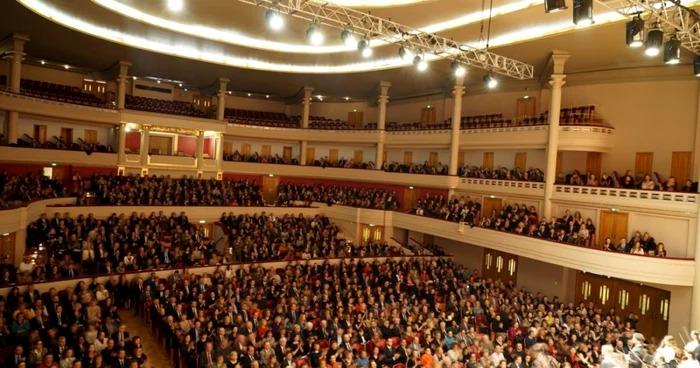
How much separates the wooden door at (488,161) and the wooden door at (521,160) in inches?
49.6

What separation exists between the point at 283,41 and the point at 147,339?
13.2 metres

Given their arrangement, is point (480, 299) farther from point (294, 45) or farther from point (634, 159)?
point (294, 45)

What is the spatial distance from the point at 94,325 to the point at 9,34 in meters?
12.9

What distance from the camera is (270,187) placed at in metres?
24.2

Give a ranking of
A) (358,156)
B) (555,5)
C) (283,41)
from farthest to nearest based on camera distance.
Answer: (358,156) → (283,41) → (555,5)

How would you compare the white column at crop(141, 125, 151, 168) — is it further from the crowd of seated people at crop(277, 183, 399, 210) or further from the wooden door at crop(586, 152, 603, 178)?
the wooden door at crop(586, 152, 603, 178)

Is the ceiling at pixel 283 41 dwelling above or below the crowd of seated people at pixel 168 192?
above

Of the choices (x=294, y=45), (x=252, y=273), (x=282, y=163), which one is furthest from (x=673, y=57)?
(x=282, y=163)

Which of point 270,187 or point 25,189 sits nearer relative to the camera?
point 25,189

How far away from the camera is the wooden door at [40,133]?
19156 millimetres

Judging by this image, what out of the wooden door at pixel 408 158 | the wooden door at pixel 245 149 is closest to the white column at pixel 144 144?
the wooden door at pixel 245 149

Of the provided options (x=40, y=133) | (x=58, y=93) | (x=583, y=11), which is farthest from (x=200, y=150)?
(x=583, y=11)

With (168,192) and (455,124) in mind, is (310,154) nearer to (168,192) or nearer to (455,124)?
(168,192)

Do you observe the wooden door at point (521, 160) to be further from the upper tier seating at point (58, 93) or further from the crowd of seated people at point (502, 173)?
the upper tier seating at point (58, 93)
